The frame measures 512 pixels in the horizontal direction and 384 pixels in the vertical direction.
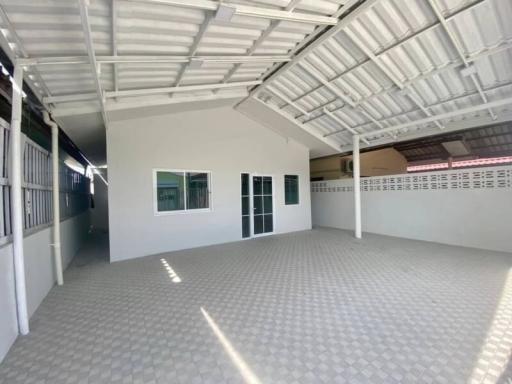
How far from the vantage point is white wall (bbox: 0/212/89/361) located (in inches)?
89.9

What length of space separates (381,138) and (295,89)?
132 inches

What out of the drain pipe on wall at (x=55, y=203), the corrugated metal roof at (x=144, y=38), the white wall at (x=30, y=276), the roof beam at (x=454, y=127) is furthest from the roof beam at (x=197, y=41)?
the roof beam at (x=454, y=127)

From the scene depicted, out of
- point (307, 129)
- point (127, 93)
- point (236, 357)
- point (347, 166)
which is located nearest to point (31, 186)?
point (127, 93)

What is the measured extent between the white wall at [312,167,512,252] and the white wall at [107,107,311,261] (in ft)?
9.87

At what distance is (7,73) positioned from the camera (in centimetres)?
320

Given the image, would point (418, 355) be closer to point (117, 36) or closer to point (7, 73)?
point (117, 36)

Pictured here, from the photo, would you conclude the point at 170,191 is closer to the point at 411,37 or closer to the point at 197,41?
the point at 197,41

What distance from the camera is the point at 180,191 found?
6.31 meters

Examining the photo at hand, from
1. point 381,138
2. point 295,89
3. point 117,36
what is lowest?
point 381,138

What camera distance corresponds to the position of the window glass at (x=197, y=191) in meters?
6.45

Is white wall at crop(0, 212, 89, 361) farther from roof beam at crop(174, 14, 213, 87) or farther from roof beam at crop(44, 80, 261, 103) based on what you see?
roof beam at crop(174, 14, 213, 87)

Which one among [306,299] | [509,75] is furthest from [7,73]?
[509,75]

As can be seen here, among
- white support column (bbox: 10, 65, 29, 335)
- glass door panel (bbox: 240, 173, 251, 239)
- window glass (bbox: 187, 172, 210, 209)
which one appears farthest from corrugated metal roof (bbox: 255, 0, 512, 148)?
white support column (bbox: 10, 65, 29, 335)

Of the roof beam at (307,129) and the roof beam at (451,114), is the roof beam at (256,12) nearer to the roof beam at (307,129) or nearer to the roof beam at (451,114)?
the roof beam at (307,129)
